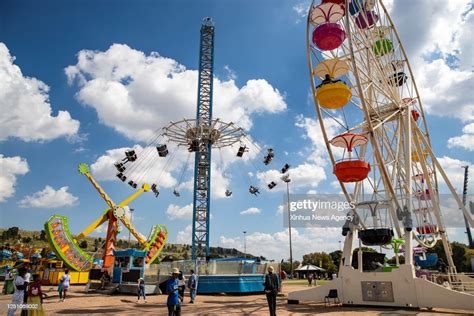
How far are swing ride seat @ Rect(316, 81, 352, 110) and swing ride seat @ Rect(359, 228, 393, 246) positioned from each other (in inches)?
239

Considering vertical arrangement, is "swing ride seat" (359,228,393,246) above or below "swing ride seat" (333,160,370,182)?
below

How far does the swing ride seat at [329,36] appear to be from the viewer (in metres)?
18.5

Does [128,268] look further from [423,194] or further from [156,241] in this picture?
[423,194]

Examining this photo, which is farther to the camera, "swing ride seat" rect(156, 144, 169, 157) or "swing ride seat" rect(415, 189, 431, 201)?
"swing ride seat" rect(156, 144, 169, 157)

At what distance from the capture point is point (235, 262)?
2280 centimetres

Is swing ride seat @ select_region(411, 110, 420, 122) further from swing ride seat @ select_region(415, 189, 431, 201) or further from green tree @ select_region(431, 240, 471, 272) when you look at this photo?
green tree @ select_region(431, 240, 471, 272)

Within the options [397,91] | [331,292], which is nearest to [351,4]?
[397,91]

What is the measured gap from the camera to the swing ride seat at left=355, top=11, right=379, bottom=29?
20422 mm

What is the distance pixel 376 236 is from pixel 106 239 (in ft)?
79.4

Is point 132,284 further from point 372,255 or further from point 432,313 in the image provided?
point 432,313

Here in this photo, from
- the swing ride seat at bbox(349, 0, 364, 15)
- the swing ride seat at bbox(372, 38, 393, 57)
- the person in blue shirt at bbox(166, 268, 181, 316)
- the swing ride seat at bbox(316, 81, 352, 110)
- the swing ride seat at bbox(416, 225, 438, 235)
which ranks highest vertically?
the swing ride seat at bbox(349, 0, 364, 15)

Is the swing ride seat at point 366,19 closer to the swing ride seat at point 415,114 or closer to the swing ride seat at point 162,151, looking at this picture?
the swing ride seat at point 415,114

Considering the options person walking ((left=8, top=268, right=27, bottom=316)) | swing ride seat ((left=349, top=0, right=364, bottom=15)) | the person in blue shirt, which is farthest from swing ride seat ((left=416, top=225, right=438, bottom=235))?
person walking ((left=8, top=268, right=27, bottom=316))

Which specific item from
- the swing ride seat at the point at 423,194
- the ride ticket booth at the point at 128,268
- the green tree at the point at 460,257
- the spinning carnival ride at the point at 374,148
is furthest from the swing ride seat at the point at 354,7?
the green tree at the point at 460,257
